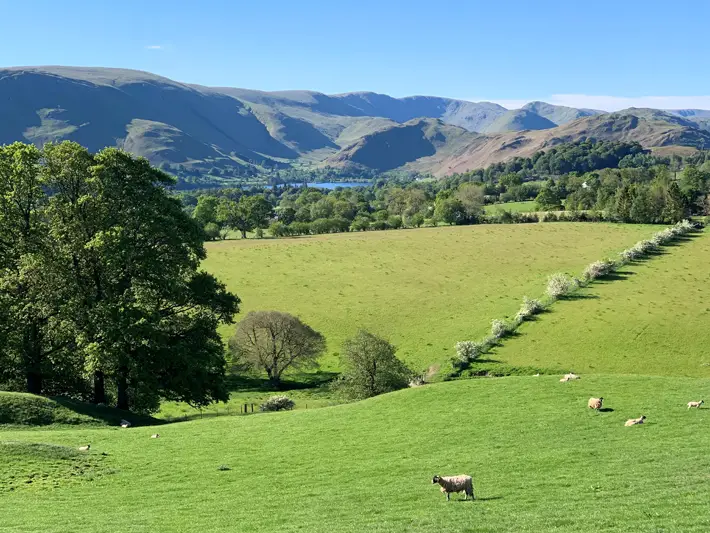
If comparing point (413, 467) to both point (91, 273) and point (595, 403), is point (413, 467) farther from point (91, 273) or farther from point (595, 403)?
point (91, 273)

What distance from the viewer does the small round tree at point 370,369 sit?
50.4m

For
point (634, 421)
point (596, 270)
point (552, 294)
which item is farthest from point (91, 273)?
point (596, 270)

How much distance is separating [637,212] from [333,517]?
6368 inches

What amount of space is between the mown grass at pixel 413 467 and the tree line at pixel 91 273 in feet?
25.3

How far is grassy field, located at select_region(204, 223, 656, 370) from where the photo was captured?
78250 mm

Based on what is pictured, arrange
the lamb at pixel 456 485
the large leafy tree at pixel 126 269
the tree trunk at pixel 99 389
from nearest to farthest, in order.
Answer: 1. the lamb at pixel 456 485
2. the large leafy tree at pixel 126 269
3. the tree trunk at pixel 99 389

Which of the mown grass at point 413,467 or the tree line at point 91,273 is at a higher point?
the tree line at point 91,273

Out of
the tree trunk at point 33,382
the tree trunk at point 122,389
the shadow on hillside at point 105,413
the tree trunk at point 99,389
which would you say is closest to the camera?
the shadow on hillside at point 105,413

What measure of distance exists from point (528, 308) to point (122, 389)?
181ft

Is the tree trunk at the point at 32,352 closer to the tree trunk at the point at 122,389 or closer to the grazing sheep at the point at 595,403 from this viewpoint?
the tree trunk at the point at 122,389

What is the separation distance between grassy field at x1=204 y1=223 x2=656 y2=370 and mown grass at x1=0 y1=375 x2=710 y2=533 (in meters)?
31.1

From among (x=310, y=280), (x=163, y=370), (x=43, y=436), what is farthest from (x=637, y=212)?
(x=43, y=436)

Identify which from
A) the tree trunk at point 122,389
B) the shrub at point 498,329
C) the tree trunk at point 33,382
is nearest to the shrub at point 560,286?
the shrub at point 498,329

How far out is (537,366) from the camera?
61.1m
